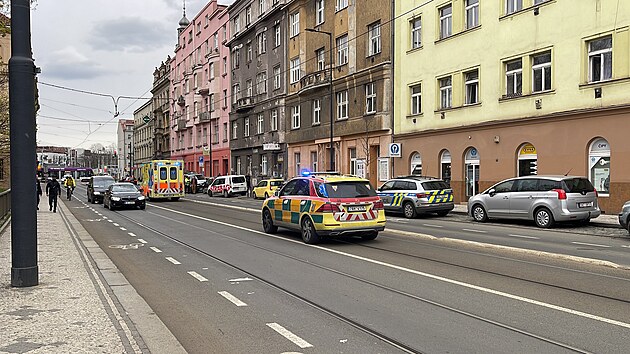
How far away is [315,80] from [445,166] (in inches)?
573

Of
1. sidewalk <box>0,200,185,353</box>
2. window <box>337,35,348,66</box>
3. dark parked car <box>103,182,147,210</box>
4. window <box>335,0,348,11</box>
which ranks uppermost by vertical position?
window <box>335,0,348,11</box>

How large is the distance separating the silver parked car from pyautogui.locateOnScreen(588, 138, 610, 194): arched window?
3338mm

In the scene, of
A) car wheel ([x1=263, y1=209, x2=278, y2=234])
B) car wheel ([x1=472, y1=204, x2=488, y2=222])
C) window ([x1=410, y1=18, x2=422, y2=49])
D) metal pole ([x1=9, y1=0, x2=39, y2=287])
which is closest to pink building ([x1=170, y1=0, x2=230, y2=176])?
window ([x1=410, y1=18, x2=422, y2=49])

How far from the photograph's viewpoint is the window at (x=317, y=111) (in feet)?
136

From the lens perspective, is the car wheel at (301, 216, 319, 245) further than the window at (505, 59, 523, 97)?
No

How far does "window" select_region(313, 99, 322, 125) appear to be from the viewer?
41.5m

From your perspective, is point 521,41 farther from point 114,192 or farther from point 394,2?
point 114,192

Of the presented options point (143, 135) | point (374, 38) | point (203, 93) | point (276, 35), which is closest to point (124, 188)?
point (374, 38)

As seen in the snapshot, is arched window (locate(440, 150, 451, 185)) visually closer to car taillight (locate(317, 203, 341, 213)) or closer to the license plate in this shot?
the license plate

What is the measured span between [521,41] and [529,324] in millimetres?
20889

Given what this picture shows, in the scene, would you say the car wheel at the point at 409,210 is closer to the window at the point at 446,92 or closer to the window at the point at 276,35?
the window at the point at 446,92

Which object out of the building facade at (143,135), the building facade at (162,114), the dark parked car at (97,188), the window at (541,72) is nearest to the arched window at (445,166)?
the window at (541,72)

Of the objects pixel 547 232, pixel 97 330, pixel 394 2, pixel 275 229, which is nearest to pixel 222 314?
pixel 97 330

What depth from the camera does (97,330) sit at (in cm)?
605
